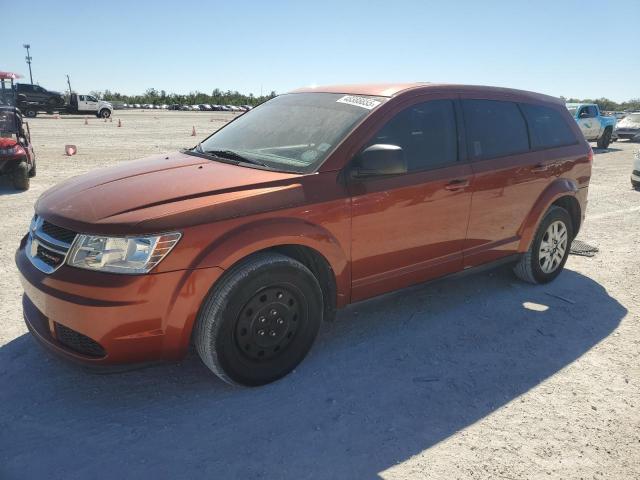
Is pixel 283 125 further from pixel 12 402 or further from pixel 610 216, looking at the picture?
pixel 610 216

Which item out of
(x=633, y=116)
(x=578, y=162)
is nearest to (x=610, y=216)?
(x=578, y=162)

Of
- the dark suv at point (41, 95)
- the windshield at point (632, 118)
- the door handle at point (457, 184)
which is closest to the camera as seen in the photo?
the door handle at point (457, 184)

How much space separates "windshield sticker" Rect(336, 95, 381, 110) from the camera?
340 centimetres

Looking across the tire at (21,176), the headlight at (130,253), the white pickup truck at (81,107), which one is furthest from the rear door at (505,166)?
the white pickup truck at (81,107)

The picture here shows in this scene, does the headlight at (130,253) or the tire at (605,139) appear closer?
the headlight at (130,253)

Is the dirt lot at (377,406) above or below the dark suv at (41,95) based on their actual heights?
below

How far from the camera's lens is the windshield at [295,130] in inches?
127

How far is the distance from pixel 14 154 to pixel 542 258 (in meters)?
8.27

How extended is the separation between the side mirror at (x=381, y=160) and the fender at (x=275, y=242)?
0.47m

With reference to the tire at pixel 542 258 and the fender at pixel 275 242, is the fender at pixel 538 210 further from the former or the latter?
the fender at pixel 275 242

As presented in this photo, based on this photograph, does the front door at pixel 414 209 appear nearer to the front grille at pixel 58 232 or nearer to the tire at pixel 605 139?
the front grille at pixel 58 232

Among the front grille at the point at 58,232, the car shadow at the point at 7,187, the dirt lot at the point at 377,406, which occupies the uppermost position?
the front grille at the point at 58,232

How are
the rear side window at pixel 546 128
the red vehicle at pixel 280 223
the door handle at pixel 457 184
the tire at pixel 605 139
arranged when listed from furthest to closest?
the tire at pixel 605 139
the rear side window at pixel 546 128
the door handle at pixel 457 184
the red vehicle at pixel 280 223

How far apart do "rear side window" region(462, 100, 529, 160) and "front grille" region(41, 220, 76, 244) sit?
2.85m
